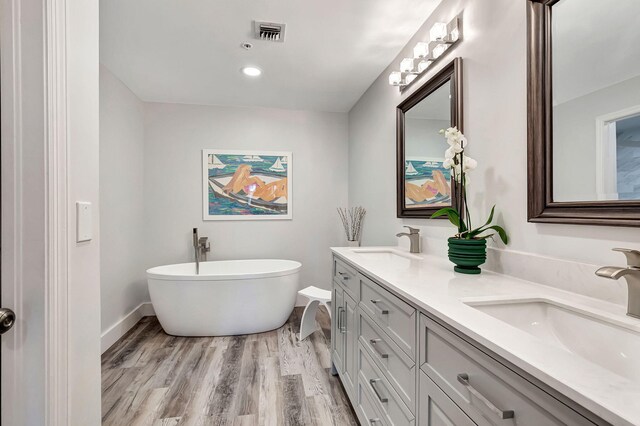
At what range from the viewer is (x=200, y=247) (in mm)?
3324

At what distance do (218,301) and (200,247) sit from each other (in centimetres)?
84

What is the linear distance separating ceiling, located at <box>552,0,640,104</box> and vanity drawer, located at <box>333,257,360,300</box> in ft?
3.81

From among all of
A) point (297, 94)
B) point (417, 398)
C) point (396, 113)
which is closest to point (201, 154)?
point (297, 94)

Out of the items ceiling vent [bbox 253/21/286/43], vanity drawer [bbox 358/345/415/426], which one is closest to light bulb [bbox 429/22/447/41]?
ceiling vent [bbox 253/21/286/43]

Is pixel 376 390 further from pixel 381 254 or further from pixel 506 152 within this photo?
pixel 506 152

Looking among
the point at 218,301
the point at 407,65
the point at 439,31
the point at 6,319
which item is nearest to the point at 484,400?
the point at 6,319

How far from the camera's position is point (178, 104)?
11.2 ft

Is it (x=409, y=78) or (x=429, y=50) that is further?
(x=409, y=78)

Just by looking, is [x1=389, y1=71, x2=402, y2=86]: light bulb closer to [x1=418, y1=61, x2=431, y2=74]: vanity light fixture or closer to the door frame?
[x1=418, y1=61, x2=431, y2=74]: vanity light fixture

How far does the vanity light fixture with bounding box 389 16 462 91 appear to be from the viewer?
5.33 feet

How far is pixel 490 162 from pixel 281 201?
2.54m

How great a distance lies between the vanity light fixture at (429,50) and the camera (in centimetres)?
163

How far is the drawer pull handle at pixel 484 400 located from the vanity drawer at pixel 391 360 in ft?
0.86

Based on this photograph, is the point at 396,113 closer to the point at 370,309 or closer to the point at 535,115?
the point at 535,115
